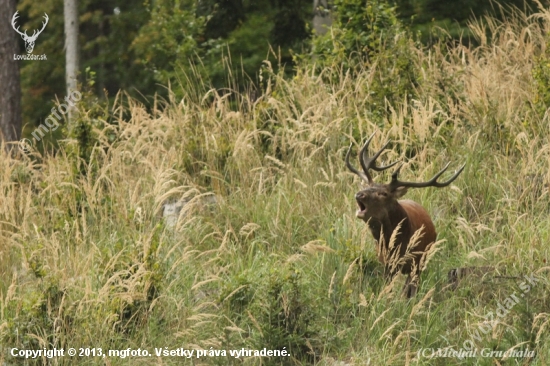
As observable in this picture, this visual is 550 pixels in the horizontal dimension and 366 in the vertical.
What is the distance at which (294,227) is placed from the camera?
9086 millimetres

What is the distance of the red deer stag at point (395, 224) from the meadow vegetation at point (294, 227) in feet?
0.72

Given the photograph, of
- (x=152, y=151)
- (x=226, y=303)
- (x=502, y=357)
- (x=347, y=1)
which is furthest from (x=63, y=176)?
(x=502, y=357)

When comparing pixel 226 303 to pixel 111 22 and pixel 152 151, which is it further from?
pixel 111 22

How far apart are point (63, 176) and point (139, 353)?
3.52m

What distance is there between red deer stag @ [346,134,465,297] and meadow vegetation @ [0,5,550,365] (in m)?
0.22

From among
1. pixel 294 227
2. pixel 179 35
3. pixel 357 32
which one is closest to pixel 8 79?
pixel 179 35

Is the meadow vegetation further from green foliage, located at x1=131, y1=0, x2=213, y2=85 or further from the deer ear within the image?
green foliage, located at x1=131, y1=0, x2=213, y2=85

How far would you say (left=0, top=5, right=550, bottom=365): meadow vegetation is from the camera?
728cm

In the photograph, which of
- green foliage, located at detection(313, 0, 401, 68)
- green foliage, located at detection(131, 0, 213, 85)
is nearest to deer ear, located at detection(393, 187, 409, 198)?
green foliage, located at detection(313, 0, 401, 68)

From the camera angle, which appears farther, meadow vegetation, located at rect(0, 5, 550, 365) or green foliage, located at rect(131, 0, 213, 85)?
green foliage, located at rect(131, 0, 213, 85)

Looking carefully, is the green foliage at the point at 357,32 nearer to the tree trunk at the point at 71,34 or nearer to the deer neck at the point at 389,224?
the deer neck at the point at 389,224

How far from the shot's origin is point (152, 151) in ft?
33.7

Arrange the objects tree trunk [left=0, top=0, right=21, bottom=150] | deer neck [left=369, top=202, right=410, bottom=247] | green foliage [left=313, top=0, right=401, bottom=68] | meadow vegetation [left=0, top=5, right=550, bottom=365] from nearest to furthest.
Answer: meadow vegetation [left=0, top=5, right=550, bottom=365] → deer neck [left=369, top=202, right=410, bottom=247] → green foliage [left=313, top=0, right=401, bottom=68] → tree trunk [left=0, top=0, right=21, bottom=150]

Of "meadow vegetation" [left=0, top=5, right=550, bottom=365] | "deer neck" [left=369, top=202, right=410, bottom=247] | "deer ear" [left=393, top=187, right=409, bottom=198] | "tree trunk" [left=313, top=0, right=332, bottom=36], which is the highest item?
"tree trunk" [left=313, top=0, right=332, bottom=36]
